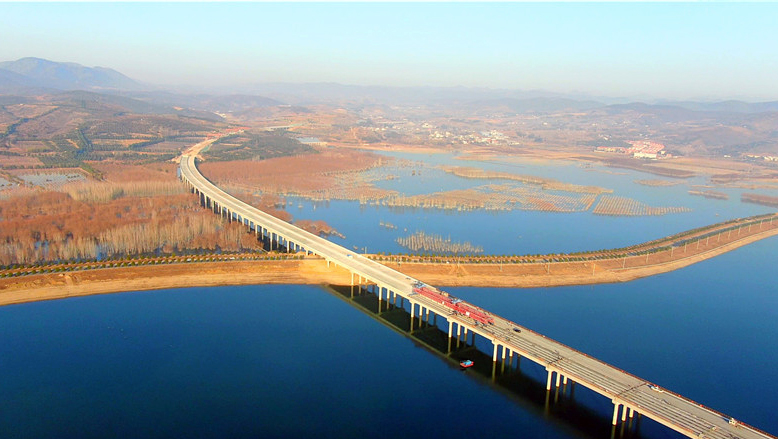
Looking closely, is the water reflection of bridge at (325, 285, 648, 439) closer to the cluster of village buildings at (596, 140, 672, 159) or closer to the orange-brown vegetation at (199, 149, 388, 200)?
the orange-brown vegetation at (199, 149, 388, 200)

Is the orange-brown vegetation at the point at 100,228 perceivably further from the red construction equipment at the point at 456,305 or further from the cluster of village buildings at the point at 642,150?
the cluster of village buildings at the point at 642,150

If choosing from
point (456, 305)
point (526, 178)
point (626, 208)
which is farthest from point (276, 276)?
point (526, 178)

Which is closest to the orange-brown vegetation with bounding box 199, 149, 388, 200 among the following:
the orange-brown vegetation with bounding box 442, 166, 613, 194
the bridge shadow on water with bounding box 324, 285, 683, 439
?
the orange-brown vegetation with bounding box 442, 166, 613, 194

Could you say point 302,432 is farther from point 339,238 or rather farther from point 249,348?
point 339,238

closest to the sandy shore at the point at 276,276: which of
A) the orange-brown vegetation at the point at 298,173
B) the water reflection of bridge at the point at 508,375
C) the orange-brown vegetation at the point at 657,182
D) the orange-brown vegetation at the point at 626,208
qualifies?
the water reflection of bridge at the point at 508,375

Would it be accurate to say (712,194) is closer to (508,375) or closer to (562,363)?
(508,375)
